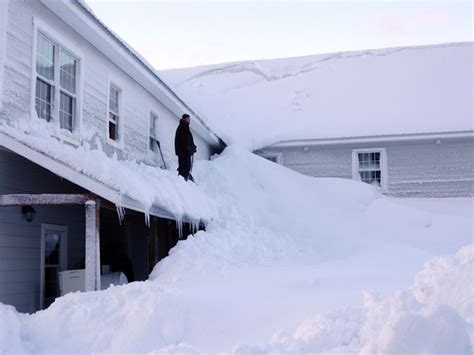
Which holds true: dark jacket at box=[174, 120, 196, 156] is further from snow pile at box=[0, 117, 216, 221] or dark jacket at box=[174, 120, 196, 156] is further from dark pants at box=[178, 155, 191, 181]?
snow pile at box=[0, 117, 216, 221]

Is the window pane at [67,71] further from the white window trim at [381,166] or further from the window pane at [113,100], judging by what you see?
the white window trim at [381,166]

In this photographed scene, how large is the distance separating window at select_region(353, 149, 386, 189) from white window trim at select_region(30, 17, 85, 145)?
40.5 feet

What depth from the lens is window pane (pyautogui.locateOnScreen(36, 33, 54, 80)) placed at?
10062mm

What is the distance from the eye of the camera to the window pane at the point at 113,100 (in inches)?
513

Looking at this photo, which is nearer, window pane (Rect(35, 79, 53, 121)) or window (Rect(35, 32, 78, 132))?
window pane (Rect(35, 79, 53, 121))

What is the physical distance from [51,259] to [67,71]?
3.63 meters

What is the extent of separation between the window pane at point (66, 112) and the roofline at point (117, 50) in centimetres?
137

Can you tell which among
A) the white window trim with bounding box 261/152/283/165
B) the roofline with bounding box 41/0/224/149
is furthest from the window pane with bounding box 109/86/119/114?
the white window trim with bounding box 261/152/283/165

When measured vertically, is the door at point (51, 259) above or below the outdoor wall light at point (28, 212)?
below

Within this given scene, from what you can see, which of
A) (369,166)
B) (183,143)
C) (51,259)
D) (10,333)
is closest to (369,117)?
(369,166)

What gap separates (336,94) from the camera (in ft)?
77.7

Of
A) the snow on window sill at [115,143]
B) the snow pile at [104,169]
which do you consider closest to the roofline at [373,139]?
the snow on window sill at [115,143]

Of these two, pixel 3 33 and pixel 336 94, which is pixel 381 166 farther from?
pixel 3 33

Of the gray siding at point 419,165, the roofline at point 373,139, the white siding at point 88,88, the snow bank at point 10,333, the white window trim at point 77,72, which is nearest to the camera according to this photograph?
the snow bank at point 10,333
